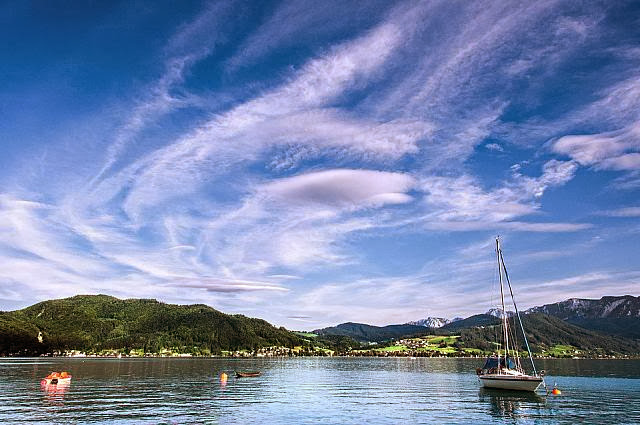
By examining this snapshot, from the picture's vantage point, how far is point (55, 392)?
90.7 metres

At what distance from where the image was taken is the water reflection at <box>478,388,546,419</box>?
2763 inches

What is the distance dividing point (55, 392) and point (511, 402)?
86.2m

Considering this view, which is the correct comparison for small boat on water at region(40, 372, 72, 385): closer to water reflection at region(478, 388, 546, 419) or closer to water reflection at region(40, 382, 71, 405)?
water reflection at region(40, 382, 71, 405)

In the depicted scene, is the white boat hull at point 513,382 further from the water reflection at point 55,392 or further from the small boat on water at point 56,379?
the small boat on water at point 56,379

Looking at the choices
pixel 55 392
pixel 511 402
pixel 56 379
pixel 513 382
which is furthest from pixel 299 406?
pixel 56 379

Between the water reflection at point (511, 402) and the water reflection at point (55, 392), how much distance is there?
230 feet

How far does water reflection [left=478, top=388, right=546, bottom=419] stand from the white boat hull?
1.34 metres

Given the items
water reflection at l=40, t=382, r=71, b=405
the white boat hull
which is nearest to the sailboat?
the white boat hull

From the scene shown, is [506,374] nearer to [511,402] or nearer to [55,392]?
[511,402]

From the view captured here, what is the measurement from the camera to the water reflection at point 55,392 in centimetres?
7797

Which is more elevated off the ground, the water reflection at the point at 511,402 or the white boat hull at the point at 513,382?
the white boat hull at the point at 513,382

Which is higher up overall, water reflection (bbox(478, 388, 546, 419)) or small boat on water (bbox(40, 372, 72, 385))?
small boat on water (bbox(40, 372, 72, 385))

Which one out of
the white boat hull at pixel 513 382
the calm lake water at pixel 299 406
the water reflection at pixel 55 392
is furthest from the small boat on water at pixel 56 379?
the white boat hull at pixel 513 382

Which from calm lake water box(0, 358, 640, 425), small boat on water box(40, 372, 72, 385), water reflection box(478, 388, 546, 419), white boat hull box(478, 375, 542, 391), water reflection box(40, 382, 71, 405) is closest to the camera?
calm lake water box(0, 358, 640, 425)
